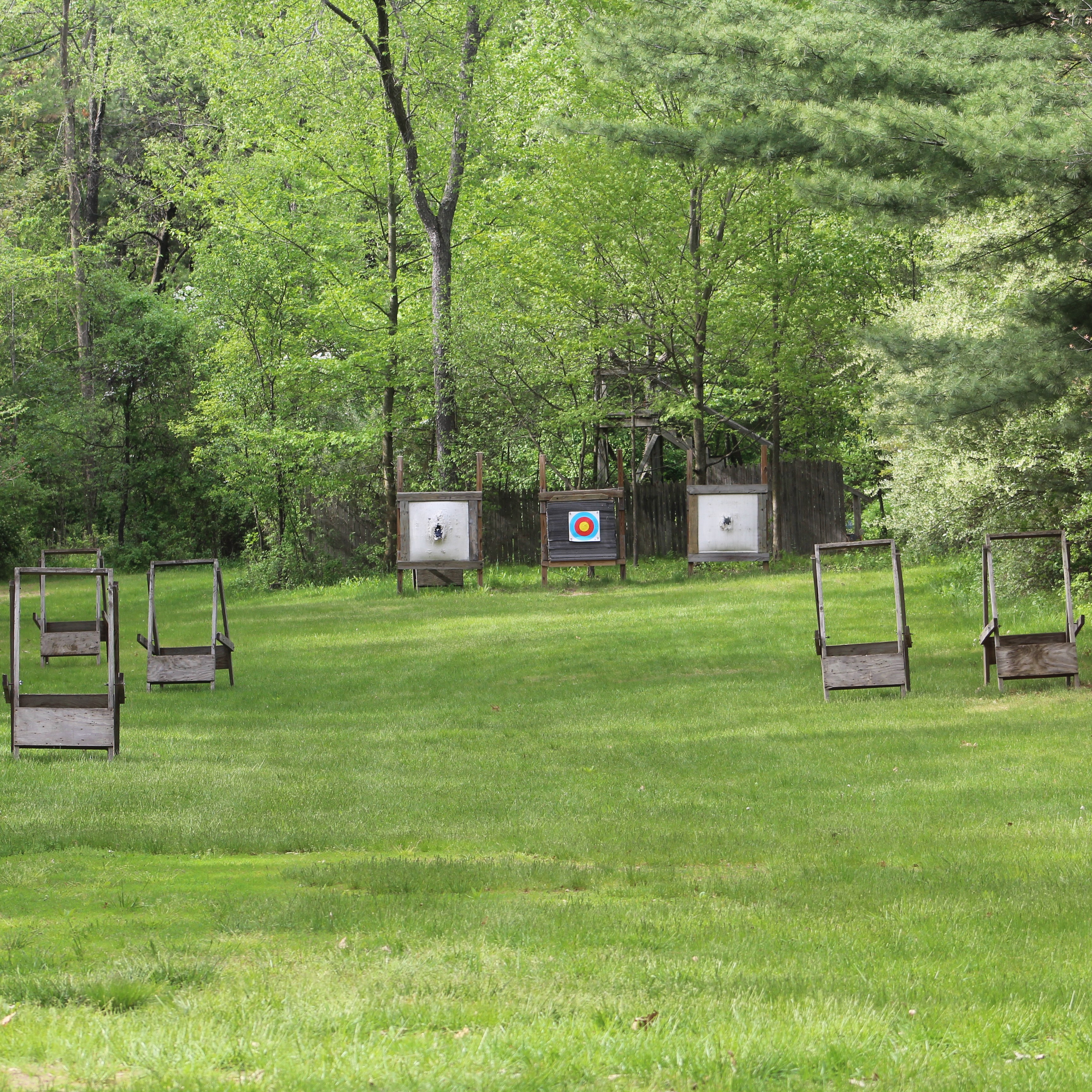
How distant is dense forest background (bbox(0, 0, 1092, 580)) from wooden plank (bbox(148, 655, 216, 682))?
690 cm

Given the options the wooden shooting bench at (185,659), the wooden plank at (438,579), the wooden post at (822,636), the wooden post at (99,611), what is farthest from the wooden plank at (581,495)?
the wooden post at (822,636)

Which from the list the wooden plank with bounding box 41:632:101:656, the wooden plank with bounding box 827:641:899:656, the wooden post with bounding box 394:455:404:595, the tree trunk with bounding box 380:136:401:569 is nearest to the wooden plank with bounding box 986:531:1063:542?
the wooden plank with bounding box 827:641:899:656

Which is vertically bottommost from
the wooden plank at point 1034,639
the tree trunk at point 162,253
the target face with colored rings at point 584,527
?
the wooden plank at point 1034,639

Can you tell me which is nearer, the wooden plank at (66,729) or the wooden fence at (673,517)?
the wooden plank at (66,729)

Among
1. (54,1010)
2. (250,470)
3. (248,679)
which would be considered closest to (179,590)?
(250,470)

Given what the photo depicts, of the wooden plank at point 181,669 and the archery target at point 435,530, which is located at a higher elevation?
the archery target at point 435,530

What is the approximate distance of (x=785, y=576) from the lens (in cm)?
2227

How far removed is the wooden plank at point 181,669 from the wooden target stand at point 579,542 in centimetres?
963

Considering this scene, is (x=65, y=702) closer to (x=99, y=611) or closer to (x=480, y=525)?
(x=99, y=611)

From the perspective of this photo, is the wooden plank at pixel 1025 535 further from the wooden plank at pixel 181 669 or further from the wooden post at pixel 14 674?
the wooden post at pixel 14 674

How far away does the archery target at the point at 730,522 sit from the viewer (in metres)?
22.9

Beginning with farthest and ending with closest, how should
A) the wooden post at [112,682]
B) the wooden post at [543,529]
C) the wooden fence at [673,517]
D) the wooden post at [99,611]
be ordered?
1. the wooden fence at [673,517]
2. the wooden post at [543,529]
3. the wooden post at [99,611]
4. the wooden post at [112,682]

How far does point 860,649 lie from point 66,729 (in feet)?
23.6

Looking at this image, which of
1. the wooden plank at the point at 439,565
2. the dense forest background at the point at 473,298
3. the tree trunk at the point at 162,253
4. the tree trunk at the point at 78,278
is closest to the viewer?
the dense forest background at the point at 473,298
